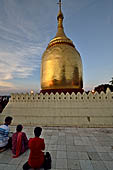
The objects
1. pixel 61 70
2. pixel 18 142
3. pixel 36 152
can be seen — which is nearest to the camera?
pixel 36 152

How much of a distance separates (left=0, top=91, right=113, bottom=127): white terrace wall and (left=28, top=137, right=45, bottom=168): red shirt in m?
5.15

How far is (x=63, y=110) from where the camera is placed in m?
8.26

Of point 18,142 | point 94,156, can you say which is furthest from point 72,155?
point 18,142

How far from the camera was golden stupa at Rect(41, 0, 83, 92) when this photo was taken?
36.5 ft

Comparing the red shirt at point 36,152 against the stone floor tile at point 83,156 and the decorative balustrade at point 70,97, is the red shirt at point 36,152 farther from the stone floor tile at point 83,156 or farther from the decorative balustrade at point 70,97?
the decorative balustrade at point 70,97

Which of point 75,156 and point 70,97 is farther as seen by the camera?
point 70,97

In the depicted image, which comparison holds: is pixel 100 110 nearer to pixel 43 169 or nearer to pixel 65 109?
pixel 65 109

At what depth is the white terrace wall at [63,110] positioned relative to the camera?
768 centimetres

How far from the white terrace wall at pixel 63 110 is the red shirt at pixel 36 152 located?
5154mm

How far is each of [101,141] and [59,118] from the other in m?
3.74

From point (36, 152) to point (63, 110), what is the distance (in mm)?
5850

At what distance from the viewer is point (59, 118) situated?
Answer: 7918 mm

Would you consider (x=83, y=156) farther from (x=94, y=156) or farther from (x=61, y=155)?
(x=61, y=155)

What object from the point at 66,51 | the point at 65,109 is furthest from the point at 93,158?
the point at 66,51
